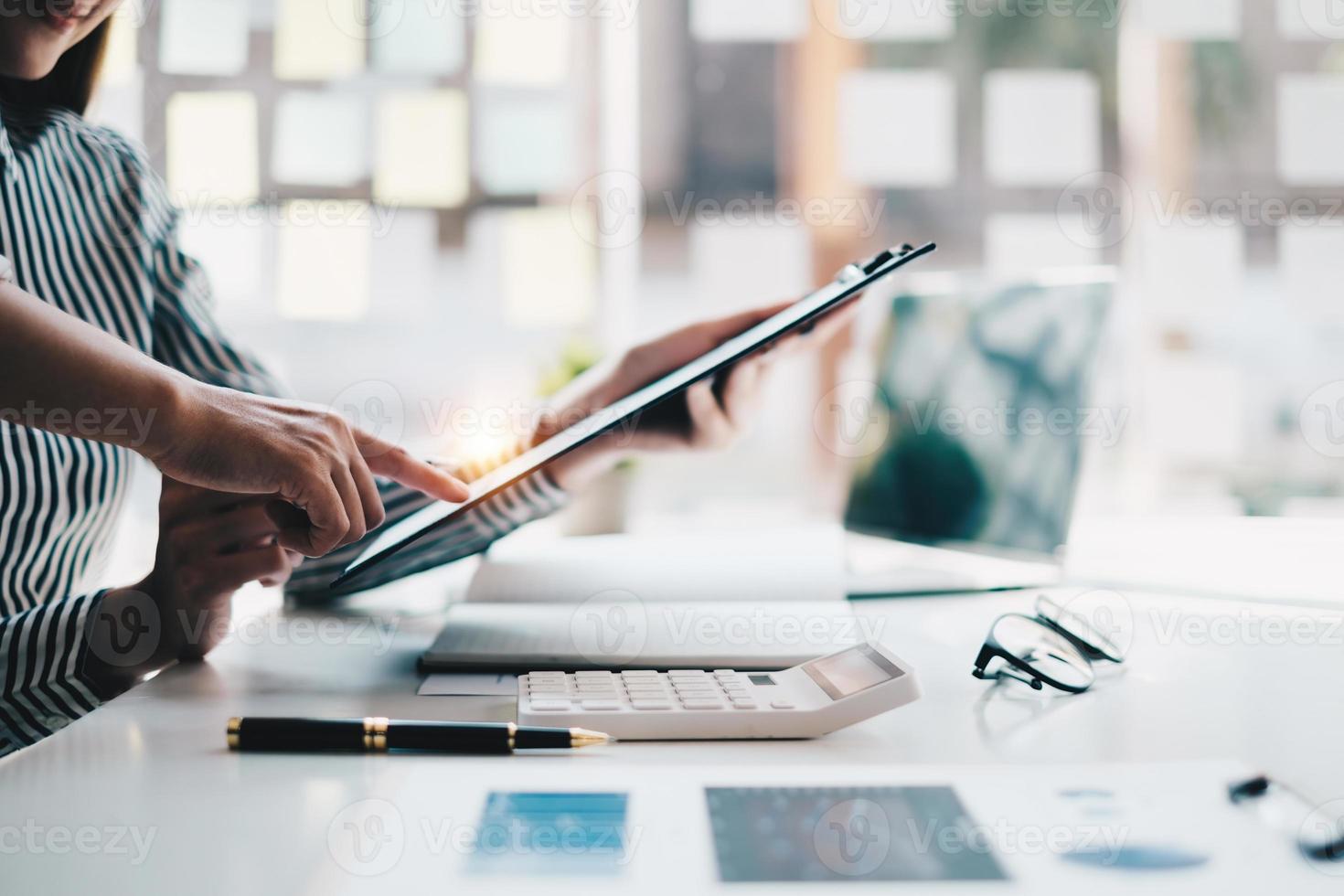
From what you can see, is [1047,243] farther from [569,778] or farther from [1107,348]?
[569,778]

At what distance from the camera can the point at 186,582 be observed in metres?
0.68

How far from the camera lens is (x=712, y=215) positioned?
1.76 meters

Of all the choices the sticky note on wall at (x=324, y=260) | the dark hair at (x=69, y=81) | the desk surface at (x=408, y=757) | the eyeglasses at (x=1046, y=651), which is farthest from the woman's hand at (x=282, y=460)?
the sticky note on wall at (x=324, y=260)

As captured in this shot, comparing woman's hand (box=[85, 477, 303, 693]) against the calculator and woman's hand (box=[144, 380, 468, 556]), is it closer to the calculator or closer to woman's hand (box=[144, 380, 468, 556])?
woman's hand (box=[144, 380, 468, 556])

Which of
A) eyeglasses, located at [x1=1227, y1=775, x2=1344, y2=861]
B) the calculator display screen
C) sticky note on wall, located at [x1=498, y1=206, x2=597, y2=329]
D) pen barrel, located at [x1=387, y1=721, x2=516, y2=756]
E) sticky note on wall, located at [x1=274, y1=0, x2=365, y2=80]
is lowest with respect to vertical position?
eyeglasses, located at [x1=1227, y1=775, x2=1344, y2=861]

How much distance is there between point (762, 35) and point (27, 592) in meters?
1.47

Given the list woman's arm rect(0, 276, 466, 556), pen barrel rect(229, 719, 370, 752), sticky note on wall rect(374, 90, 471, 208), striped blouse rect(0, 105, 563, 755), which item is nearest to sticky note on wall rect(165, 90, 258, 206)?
sticky note on wall rect(374, 90, 471, 208)

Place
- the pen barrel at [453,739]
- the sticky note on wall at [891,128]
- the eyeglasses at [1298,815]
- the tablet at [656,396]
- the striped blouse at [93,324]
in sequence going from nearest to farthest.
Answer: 1. the eyeglasses at [1298,815]
2. the pen barrel at [453,739]
3. the tablet at [656,396]
4. the striped blouse at [93,324]
5. the sticky note on wall at [891,128]

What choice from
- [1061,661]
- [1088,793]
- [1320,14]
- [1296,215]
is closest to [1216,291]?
[1296,215]

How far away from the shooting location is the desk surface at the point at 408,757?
370 mm

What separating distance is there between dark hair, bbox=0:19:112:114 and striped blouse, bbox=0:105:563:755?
0.01 metres

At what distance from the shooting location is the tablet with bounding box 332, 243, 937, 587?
577 mm

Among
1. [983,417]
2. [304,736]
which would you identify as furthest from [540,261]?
[304,736]

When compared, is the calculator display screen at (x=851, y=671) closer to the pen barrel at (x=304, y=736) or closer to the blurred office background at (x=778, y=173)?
the pen barrel at (x=304, y=736)
